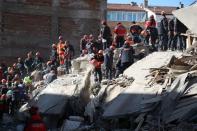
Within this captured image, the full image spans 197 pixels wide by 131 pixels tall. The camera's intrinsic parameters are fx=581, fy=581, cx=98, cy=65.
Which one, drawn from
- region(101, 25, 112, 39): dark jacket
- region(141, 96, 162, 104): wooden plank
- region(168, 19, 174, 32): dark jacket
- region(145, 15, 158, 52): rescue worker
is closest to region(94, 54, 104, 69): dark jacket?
region(101, 25, 112, 39): dark jacket

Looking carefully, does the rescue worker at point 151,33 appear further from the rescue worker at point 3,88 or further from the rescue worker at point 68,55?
the rescue worker at point 3,88

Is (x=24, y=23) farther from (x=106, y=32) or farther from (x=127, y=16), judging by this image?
(x=127, y=16)

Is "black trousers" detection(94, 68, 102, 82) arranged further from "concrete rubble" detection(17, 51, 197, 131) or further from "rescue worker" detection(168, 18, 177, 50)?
"rescue worker" detection(168, 18, 177, 50)

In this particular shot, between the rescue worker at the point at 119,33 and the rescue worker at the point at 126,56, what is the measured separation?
8.17 ft

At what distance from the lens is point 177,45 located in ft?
80.8

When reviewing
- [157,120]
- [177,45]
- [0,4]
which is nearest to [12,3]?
[0,4]

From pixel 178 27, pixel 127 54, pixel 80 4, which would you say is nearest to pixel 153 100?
pixel 127 54

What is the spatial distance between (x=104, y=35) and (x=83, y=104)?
15.8 ft

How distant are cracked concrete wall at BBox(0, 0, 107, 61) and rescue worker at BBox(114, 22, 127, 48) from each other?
787 centimetres

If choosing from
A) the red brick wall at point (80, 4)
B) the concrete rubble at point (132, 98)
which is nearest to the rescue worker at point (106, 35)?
the concrete rubble at point (132, 98)

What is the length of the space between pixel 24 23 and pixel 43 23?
1103 millimetres

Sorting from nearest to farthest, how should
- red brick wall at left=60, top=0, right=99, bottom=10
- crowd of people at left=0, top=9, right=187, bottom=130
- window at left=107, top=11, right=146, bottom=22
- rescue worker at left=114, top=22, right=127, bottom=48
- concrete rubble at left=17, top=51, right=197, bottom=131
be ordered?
concrete rubble at left=17, top=51, right=197, bottom=131, crowd of people at left=0, top=9, right=187, bottom=130, rescue worker at left=114, top=22, right=127, bottom=48, red brick wall at left=60, top=0, right=99, bottom=10, window at left=107, top=11, right=146, bottom=22

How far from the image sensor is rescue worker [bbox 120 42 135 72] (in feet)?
70.9

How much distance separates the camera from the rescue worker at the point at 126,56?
21625mm
